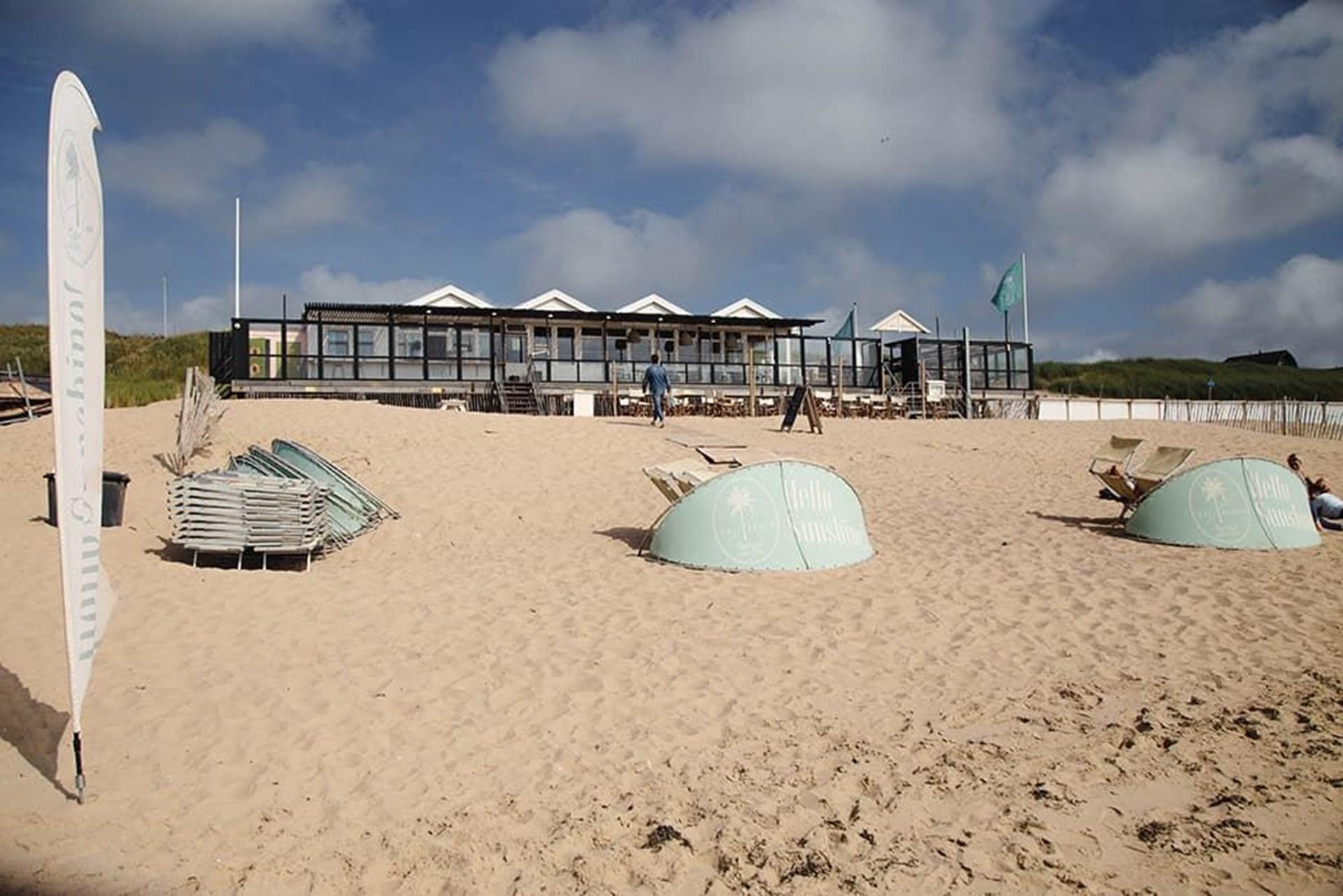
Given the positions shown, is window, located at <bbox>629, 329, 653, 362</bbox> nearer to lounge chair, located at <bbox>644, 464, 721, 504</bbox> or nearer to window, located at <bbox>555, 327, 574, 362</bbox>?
window, located at <bbox>555, 327, 574, 362</bbox>

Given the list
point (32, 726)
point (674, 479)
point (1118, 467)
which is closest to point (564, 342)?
point (1118, 467)

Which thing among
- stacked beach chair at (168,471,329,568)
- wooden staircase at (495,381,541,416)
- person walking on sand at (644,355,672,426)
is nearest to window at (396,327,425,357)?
wooden staircase at (495,381,541,416)

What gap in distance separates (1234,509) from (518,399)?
19410 mm

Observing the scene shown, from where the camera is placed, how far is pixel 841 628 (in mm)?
6059

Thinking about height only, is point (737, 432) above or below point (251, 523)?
above

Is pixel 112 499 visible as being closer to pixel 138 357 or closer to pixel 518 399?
pixel 518 399

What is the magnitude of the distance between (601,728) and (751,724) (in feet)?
2.50

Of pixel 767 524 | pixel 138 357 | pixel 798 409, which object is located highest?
pixel 138 357

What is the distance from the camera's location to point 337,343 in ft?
84.2

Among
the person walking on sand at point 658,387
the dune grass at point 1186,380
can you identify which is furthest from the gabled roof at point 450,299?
the dune grass at point 1186,380

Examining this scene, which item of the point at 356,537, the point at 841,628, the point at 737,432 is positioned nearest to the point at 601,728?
the point at 841,628

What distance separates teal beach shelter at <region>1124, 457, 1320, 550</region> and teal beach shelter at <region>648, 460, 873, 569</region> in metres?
3.42

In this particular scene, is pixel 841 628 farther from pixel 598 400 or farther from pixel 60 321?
pixel 598 400

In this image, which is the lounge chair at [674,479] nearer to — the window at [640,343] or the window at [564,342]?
the window at [564,342]
